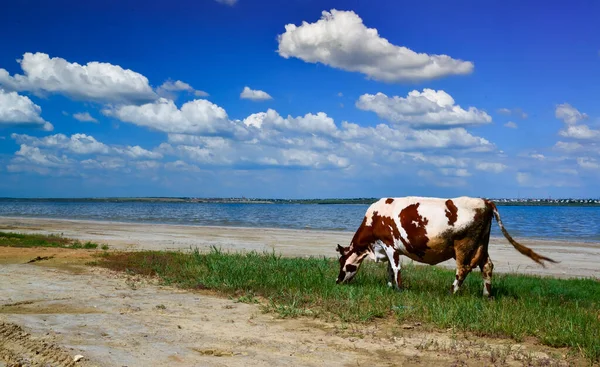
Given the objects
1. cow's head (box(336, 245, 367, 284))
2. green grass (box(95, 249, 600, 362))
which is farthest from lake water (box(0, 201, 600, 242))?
cow's head (box(336, 245, 367, 284))

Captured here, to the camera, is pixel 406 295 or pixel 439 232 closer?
pixel 406 295

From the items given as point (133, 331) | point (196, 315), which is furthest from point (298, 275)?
point (133, 331)

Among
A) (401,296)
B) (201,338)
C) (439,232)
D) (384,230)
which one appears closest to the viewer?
(201,338)

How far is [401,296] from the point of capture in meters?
10.7

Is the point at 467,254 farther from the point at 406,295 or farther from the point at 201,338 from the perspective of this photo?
the point at 201,338

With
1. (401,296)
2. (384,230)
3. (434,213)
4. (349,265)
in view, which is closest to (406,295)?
(401,296)

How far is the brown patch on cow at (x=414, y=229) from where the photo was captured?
11.8 meters

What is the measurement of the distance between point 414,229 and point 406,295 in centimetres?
166

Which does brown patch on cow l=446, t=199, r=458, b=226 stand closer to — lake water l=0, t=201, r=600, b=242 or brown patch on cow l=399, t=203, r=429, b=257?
brown patch on cow l=399, t=203, r=429, b=257

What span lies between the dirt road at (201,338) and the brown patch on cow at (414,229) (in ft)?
10.5

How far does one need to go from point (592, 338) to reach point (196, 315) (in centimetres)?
642

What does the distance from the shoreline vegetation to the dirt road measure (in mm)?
350

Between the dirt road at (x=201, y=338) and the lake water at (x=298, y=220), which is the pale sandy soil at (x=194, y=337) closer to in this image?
the dirt road at (x=201, y=338)

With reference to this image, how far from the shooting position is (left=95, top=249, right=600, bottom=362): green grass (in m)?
8.50
